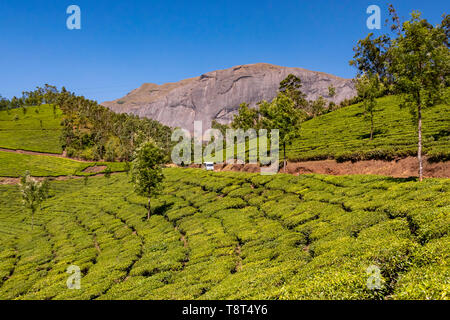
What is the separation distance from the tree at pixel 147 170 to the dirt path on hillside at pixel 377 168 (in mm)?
29993

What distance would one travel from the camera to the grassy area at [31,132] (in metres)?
142

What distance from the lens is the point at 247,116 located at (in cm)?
11400

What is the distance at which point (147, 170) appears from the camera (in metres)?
46.5

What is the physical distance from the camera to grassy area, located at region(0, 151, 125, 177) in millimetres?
101938

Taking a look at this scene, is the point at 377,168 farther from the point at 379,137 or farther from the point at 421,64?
the point at 421,64

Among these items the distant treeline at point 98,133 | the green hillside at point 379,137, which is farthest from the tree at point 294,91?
the distant treeline at point 98,133

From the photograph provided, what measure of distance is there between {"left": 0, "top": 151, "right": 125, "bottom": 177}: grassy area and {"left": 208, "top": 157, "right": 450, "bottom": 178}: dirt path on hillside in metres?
84.1

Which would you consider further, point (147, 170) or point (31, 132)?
point (31, 132)

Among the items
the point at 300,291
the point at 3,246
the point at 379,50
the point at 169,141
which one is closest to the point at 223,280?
the point at 300,291

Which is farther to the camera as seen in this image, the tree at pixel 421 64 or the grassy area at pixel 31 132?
the grassy area at pixel 31 132

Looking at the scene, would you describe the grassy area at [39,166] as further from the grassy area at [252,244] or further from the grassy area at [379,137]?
the grassy area at [379,137]

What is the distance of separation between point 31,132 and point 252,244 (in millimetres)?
185401

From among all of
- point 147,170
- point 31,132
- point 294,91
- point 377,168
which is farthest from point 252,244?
point 31,132

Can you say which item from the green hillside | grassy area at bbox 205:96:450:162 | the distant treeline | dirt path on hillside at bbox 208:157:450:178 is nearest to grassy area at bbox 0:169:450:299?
dirt path on hillside at bbox 208:157:450:178
